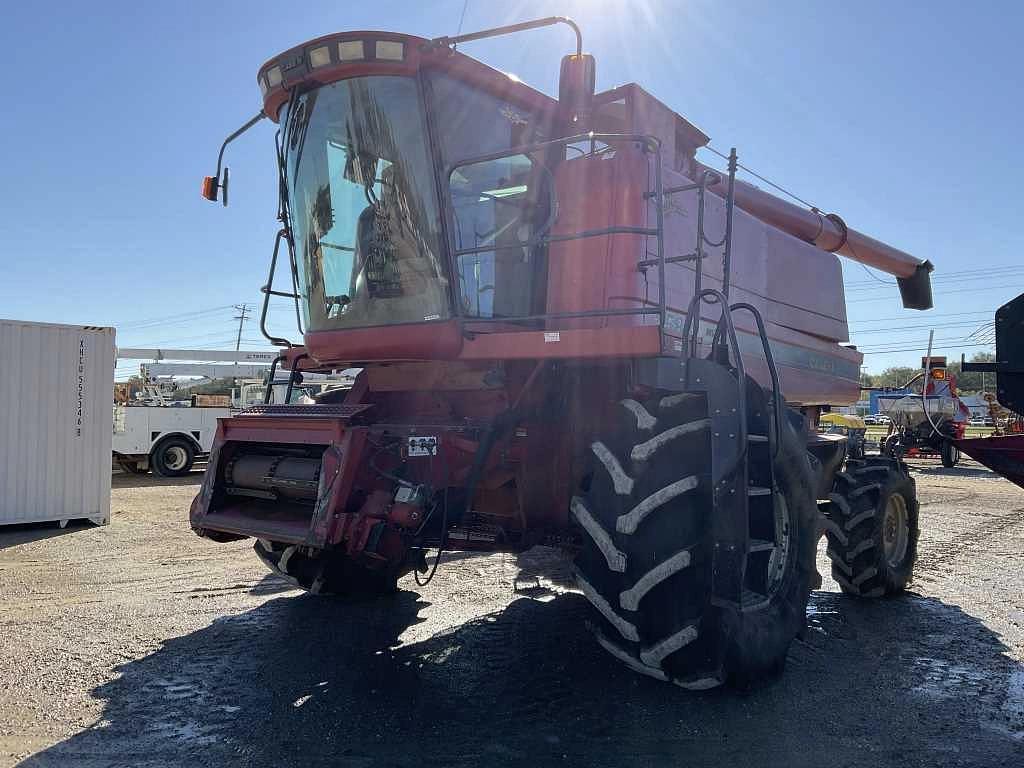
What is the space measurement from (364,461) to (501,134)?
6.85 feet

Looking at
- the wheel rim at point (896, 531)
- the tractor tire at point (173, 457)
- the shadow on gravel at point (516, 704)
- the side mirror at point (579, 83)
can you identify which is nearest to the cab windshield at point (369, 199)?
the side mirror at point (579, 83)

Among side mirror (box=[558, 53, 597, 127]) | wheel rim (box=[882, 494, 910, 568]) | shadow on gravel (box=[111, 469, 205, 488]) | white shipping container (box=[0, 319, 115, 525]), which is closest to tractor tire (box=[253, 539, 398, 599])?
side mirror (box=[558, 53, 597, 127])

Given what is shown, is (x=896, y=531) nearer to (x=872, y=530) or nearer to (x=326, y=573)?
(x=872, y=530)

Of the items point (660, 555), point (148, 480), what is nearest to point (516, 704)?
point (660, 555)

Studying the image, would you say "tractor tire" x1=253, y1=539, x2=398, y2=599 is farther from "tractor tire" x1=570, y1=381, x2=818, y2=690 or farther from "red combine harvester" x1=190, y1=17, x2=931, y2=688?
"tractor tire" x1=570, y1=381, x2=818, y2=690

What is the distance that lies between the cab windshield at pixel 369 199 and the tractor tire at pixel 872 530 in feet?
12.6

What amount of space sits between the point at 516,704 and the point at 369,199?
9.38ft

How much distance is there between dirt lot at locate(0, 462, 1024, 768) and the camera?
3.50 meters

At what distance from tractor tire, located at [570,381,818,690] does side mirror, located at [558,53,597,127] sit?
6.11 ft

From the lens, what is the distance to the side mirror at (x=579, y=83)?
185 inches

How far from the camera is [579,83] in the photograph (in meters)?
4.71

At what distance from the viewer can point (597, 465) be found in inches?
154

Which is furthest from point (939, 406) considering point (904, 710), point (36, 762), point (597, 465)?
point (36, 762)

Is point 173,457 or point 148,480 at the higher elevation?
point 173,457
